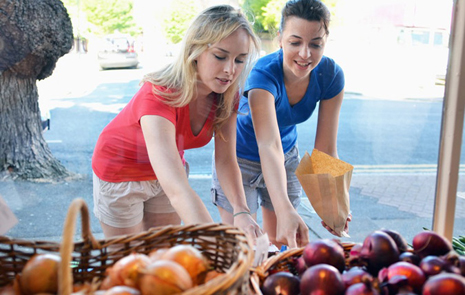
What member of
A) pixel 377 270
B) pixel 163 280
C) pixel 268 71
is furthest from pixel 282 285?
pixel 268 71

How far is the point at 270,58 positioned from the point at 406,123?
5.72 meters

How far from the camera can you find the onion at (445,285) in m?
0.95

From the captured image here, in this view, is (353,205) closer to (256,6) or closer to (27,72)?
(256,6)

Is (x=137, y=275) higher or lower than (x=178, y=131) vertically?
lower

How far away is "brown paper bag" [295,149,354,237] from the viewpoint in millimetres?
1645

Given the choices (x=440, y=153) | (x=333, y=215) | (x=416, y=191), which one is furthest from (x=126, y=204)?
(x=416, y=191)

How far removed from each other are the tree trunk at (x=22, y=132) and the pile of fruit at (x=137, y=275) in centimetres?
152

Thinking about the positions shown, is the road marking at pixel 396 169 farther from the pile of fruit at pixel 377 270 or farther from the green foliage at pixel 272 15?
the pile of fruit at pixel 377 270

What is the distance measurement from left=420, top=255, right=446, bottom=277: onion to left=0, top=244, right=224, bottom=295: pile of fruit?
0.51 meters

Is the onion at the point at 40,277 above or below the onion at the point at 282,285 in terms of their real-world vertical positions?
above

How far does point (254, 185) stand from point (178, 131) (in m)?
0.70

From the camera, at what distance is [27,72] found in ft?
7.11

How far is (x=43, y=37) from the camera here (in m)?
2.07

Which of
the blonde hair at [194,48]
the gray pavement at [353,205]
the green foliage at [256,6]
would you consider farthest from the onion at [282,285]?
the gray pavement at [353,205]
